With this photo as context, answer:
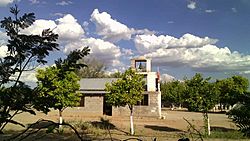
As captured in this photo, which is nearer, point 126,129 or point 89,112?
point 126,129

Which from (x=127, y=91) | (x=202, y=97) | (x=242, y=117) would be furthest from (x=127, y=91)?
(x=242, y=117)

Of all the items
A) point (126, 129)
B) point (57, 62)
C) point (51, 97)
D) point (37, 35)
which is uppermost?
point (37, 35)

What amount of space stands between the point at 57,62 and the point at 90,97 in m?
40.8

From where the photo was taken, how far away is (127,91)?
2884cm

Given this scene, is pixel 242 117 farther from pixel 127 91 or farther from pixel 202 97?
pixel 127 91

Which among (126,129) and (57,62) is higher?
(57,62)

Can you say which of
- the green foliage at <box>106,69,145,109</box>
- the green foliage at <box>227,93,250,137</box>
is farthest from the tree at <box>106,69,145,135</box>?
the green foliage at <box>227,93,250,137</box>

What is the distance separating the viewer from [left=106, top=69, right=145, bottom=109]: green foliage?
1121 inches

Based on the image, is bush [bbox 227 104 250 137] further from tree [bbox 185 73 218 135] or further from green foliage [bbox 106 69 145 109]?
green foliage [bbox 106 69 145 109]

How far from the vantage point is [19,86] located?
246 centimetres

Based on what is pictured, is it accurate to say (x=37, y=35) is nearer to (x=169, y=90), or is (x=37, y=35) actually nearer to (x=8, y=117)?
(x=8, y=117)

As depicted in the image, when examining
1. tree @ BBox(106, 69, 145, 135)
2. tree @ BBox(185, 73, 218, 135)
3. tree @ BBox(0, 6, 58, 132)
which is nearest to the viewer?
tree @ BBox(0, 6, 58, 132)

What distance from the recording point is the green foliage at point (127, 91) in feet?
93.4

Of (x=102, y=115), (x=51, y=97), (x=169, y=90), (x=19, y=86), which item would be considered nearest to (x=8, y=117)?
(x=19, y=86)
